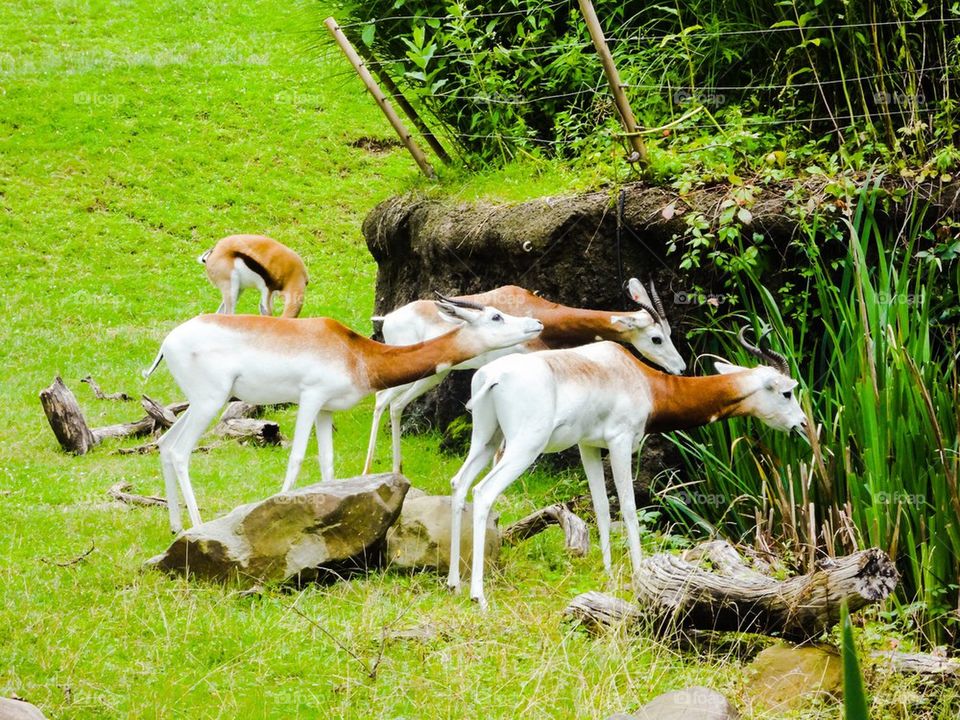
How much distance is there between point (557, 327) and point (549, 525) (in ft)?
4.50

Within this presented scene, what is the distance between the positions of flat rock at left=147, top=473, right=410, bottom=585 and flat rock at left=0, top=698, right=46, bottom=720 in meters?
1.83

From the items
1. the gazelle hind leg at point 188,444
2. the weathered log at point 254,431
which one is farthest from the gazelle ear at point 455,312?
the weathered log at point 254,431

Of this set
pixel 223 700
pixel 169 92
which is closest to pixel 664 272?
pixel 223 700

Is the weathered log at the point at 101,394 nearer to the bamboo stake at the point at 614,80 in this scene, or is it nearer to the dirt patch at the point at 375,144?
the bamboo stake at the point at 614,80

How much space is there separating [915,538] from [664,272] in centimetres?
270

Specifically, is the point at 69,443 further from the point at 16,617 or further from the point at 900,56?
the point at 900,56

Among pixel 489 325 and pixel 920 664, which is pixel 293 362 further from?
pixel 920 664

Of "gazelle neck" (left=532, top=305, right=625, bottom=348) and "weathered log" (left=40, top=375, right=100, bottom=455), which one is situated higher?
"gazelle neck" (left=532, top=305, right=625, bottom=348)

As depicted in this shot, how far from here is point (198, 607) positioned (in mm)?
5293

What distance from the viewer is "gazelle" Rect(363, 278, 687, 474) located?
7223mm

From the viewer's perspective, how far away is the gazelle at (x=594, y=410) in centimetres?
575

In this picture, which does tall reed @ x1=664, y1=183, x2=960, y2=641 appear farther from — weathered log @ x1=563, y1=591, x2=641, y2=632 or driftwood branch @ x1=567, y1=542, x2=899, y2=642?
weathered log @ x1=563, y1=591, x2=641, y2=632

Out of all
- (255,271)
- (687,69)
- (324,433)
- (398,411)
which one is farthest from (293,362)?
(255,271)

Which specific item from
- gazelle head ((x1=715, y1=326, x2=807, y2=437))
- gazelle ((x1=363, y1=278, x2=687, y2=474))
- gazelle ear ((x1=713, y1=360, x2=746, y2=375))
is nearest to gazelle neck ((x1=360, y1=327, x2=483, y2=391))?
gazelle ((x1=363, y1=278, x2=687, y2=474))
